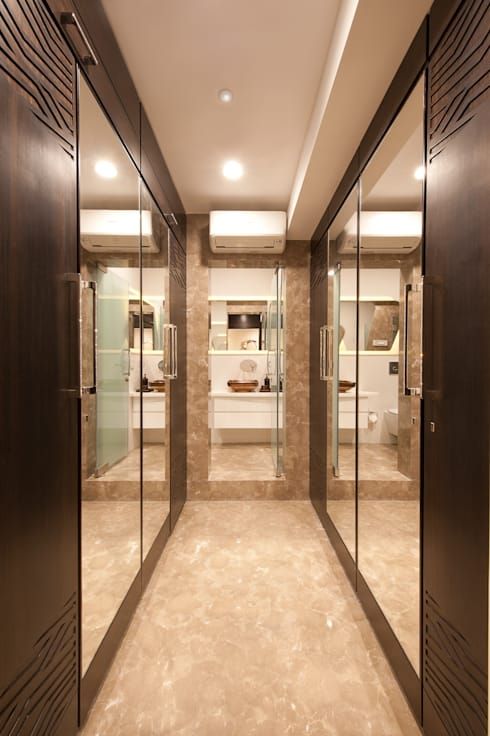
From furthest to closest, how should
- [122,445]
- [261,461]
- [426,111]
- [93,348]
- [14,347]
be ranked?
[261,461], [122,445], [93,348], [426,111], [14,347]

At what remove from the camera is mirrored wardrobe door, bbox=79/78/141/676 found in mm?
1354

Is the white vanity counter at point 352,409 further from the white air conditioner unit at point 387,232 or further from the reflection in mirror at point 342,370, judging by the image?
the white air conditioner unit at point 387,232

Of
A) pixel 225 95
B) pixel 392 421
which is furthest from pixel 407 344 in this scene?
pixel 225 95

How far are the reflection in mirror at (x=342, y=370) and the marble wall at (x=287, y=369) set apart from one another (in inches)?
31.1

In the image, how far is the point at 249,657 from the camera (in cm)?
169

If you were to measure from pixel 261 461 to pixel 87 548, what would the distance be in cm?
319

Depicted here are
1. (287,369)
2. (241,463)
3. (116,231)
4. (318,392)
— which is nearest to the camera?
(116,231)

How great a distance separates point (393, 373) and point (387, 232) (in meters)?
0.63

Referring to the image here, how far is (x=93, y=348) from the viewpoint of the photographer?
4.71ft

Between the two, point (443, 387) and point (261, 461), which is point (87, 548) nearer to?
point (443, 387)

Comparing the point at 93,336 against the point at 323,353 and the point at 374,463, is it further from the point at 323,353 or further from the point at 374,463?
the point at 323,353

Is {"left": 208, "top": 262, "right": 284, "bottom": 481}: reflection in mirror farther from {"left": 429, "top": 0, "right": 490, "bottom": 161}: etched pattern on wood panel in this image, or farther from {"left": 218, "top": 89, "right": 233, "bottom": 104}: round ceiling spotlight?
{"left": 429, "top": 0, "right": 490, "bottom": 161}: etched pattern on wood panel

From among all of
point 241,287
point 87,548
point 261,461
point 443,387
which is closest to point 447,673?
point 443,387

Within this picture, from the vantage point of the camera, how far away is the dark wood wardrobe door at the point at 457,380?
0.97 meters
